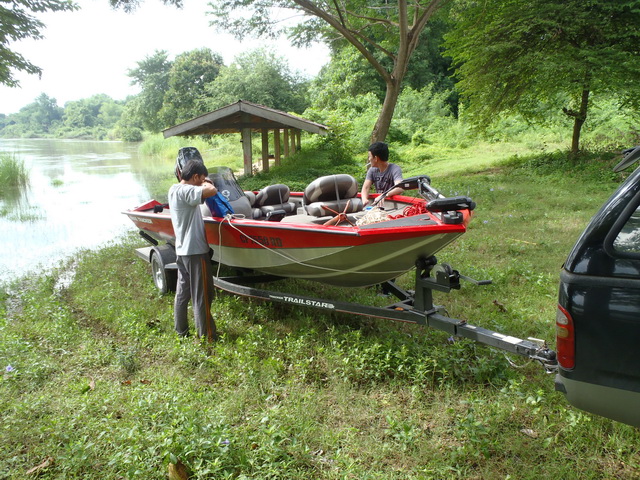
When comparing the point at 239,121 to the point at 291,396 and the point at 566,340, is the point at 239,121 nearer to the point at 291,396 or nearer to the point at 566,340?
the point at 291,396

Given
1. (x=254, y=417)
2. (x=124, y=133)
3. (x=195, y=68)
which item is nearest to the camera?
(x=254, y=417)

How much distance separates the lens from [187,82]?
125ft

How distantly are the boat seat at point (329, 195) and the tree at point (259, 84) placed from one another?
89.8 ft

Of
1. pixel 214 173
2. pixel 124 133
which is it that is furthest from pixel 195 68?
pixel 214 173

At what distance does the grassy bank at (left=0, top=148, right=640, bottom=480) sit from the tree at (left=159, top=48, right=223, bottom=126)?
35082 millimetres

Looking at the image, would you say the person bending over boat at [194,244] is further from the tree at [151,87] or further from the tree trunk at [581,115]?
the tree at [151,87]

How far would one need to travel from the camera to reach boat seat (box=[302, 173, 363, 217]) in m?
4.91

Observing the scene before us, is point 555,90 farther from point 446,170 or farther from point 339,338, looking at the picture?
point 339,338

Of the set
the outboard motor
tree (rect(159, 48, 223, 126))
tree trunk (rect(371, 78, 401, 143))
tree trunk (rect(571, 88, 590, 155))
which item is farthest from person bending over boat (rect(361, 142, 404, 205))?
tree (rect(159, 48, 223, 126))

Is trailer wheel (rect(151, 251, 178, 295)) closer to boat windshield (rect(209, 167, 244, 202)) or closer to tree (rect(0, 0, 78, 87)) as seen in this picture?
boat windshield (rect(209, 167, 244, 202))

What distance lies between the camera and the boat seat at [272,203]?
566 cm

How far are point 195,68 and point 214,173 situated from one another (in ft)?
121

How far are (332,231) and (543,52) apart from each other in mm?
11843

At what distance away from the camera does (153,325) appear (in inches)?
184
